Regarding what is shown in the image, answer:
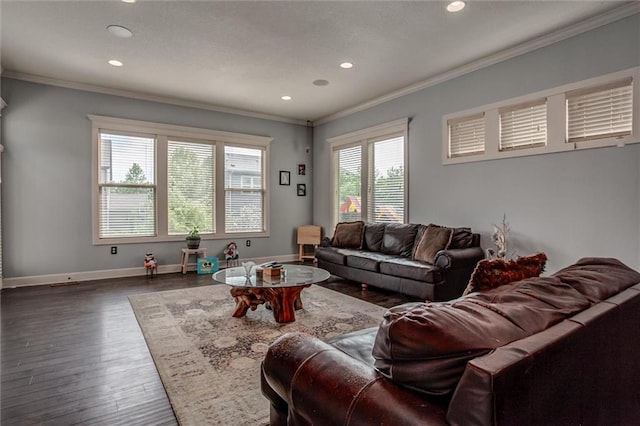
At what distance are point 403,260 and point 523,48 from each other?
280 centimetres

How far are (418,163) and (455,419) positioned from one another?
4.74m

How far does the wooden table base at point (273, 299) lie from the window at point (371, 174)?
107 inches

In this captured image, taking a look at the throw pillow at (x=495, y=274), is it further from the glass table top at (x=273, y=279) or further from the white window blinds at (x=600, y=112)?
the white window blinds at (x=600, y=112)

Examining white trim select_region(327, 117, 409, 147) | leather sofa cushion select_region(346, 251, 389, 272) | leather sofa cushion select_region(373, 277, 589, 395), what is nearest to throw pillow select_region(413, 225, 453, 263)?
leather sofa cushion select_region(346, 251, 389, 272)

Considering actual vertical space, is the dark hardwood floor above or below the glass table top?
below

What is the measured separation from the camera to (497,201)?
4.20 meters

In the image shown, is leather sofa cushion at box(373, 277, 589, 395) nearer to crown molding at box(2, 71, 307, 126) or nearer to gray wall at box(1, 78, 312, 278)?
gray wall at box(1, 78, 312, 278)

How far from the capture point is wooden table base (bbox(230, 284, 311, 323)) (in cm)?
330

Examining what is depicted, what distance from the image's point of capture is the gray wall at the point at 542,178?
3227 millimetres

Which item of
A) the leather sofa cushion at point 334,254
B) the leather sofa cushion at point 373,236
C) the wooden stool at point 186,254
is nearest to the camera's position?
the leather sofa cushion at point 334,254

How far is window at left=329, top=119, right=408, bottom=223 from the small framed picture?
979mm

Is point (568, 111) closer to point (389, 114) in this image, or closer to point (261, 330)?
point (389, 114)

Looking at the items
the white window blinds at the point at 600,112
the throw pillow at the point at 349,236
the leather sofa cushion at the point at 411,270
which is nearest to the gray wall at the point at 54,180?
the throw pillow at the point at 349,236

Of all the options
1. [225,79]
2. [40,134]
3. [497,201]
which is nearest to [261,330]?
[497,201]
